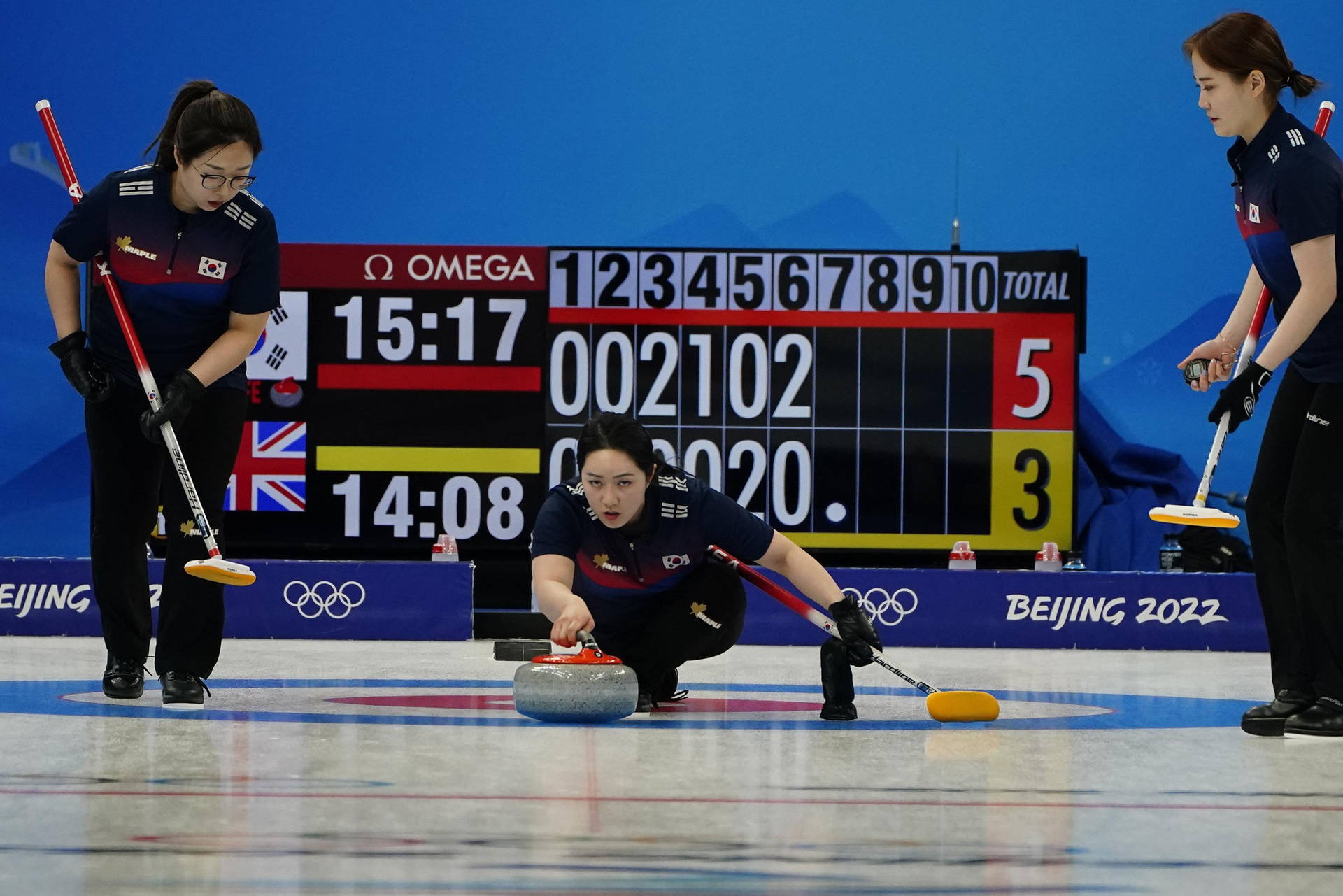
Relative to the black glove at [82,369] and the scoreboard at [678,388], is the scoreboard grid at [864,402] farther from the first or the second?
the black glove at [82,369]

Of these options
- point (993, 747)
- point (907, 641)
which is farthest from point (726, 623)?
point (907, 641)

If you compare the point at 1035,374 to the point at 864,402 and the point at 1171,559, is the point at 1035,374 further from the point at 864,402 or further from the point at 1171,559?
the point at 1171,559

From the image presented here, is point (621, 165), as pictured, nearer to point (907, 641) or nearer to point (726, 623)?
point (907, 641)

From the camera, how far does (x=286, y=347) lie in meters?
7.07

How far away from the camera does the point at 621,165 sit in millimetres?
8266

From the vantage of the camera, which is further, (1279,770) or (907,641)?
(907,641)

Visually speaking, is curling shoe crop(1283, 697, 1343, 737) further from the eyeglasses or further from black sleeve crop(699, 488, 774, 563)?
the eyeglasses

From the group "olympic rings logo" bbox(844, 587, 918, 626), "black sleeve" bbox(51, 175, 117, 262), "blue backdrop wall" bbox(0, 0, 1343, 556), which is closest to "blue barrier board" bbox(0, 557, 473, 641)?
"blue backdrop wall" bbox(0, 0, 1343, 556)

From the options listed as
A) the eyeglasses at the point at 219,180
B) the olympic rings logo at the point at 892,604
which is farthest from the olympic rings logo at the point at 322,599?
the eyeglasses at the point at 219,180

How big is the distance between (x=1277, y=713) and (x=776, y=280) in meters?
3.98

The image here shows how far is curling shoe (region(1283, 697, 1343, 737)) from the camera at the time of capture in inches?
128

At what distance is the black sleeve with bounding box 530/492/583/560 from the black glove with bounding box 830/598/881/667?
0.60 meters

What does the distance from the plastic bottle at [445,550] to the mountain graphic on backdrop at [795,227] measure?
2103 mm

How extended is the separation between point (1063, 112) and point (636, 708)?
5565 mm
